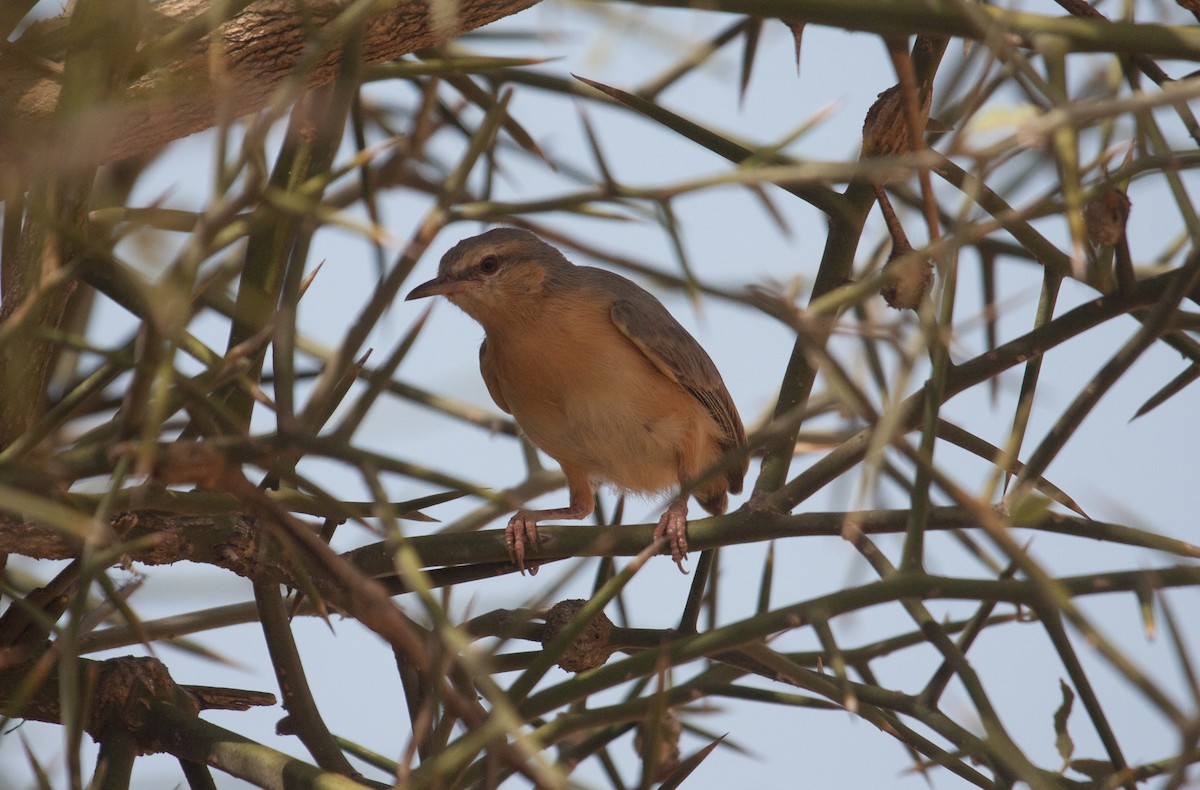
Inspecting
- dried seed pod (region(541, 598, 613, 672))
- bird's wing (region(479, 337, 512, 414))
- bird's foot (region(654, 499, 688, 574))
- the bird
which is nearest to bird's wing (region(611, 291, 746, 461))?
the bird

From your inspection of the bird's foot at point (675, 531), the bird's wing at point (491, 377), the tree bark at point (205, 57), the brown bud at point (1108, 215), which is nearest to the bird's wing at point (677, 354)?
the bird's wing at point (491, 377)

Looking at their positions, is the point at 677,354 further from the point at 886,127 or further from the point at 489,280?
the point at 886,127

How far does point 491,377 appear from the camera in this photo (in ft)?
20.6

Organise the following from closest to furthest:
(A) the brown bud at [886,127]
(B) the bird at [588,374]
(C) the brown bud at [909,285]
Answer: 1. (C) the brown bud at [909,285]
2. (A) the brown bud at [886,127]
3. (B) the bird at [588,374]

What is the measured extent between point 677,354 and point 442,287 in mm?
1224

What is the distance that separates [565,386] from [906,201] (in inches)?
84.3

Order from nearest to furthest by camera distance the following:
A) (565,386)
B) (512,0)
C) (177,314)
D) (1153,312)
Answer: (177,314) < (1153,312) < (512,0) < (565,386)

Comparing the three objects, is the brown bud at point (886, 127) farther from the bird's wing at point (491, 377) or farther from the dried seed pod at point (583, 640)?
the bird's wing at point (491, 377)

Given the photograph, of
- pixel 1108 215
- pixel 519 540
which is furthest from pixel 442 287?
pixel 1108 215

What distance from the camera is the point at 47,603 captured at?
296cm

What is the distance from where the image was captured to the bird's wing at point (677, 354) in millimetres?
5949

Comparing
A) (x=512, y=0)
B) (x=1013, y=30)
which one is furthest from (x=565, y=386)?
(x=1013, y=30)

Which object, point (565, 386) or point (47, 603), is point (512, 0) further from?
point (565, 386)

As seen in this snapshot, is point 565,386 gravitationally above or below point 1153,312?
above
